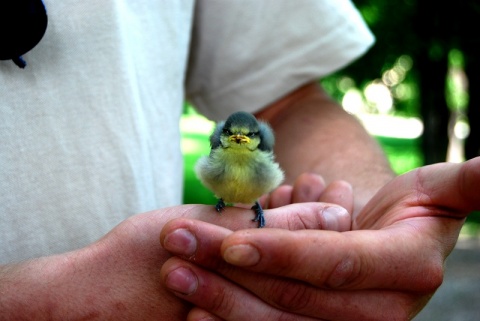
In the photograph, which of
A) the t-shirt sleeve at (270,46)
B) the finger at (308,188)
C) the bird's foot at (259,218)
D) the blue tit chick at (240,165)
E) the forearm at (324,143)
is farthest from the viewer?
the t-shirt sleeve at (270,46)

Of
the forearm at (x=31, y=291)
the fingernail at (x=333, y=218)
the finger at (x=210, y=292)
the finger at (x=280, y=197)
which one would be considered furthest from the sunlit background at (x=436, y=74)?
the forearm at (x=31, y=291)

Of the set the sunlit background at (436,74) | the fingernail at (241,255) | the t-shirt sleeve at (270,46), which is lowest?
the sunlit background at (436,74)

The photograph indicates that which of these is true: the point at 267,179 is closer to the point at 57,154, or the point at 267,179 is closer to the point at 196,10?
the point at 57,154

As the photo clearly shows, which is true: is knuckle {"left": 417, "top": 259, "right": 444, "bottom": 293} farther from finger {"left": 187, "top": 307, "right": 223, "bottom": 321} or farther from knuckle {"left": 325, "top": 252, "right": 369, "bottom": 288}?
finger {"left": 187, "top": 307, "right": 223, "bottom": 321}

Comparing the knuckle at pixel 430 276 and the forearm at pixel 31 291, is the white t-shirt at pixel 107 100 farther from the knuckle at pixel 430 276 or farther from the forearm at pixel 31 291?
the knuckle at pixel 430 276

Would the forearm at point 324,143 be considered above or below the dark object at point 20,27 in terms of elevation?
below

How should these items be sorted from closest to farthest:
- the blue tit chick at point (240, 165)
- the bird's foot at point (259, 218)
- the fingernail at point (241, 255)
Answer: the fingernail at point (241, 255) → the bird's foot at point (259, 218) → the blue tit chick at point (240, 165)
